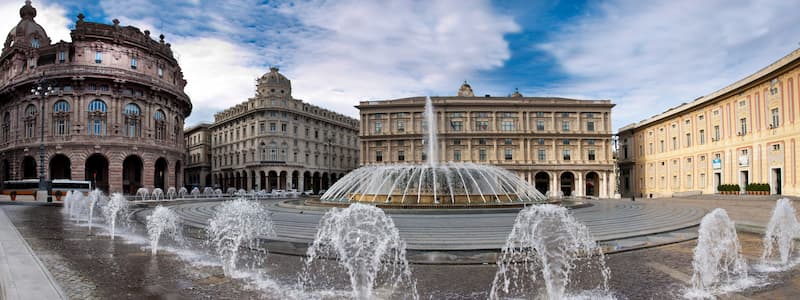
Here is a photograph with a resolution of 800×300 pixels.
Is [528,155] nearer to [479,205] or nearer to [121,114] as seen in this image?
[479,205]

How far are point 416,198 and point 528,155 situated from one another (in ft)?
123

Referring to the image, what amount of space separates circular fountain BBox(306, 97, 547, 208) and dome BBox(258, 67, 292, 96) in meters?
42.5

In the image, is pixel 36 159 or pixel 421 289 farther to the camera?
pixel 36 159

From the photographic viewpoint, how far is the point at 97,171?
46.2m

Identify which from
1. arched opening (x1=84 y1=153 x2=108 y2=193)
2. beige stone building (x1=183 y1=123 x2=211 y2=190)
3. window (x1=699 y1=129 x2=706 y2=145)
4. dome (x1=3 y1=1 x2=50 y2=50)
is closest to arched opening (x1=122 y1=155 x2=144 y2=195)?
arched opening (x1=84 y1=153 x2=108 y2=193)

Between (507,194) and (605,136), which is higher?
(605,136)

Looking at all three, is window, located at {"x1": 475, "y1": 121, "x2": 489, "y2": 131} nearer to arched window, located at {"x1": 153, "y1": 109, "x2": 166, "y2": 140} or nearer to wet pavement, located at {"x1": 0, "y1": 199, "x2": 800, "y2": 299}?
arched window, located at {"x1": 153, "y1": 109, "x2": 166, "y2": 140}

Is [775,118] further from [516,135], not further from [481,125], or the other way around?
[481,125]

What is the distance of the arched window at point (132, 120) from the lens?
44.0m

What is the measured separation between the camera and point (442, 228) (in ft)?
37.9

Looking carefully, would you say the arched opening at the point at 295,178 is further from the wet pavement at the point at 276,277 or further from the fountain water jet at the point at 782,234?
the fountain water jet at the point at 782,234

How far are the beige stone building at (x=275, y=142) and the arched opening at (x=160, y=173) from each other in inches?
470

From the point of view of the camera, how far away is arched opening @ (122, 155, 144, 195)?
4672 centimetres

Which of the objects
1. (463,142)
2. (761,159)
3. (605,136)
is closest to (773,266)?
(761,159)
